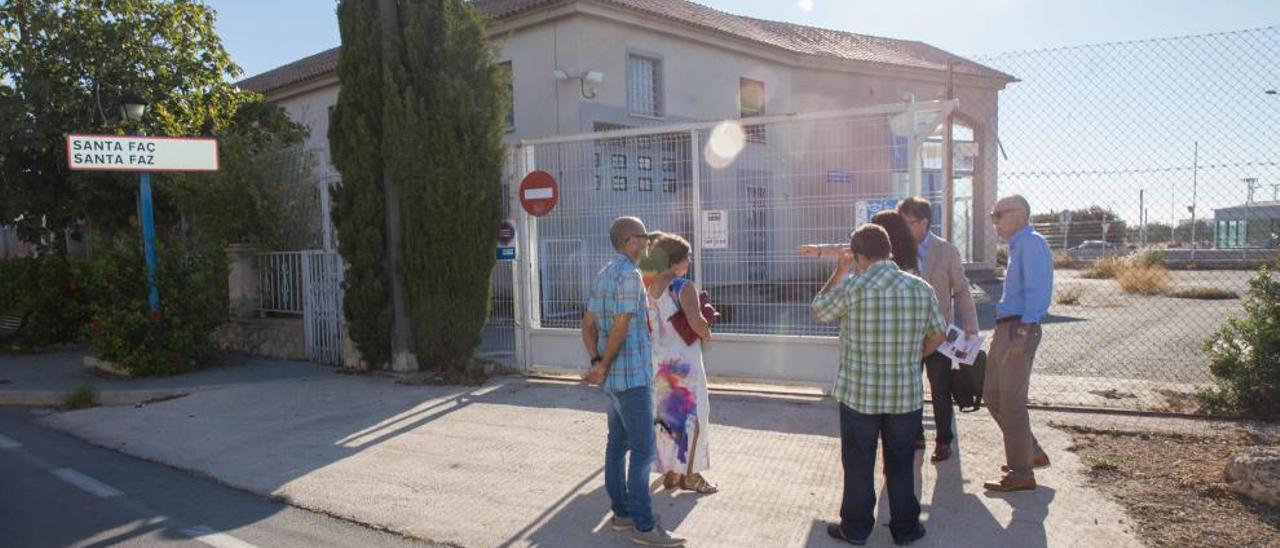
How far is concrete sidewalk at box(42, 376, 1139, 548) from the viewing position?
4578mm

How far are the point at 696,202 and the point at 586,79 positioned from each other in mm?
8842

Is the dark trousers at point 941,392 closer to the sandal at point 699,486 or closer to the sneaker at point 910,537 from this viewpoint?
the sneaker at point 910,537

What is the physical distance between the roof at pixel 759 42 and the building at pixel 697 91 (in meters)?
0.08

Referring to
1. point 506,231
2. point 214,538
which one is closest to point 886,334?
point 214,538

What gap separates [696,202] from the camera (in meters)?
8.03

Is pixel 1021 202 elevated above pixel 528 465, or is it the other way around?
pixel 1021 202

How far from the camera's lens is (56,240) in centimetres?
1605

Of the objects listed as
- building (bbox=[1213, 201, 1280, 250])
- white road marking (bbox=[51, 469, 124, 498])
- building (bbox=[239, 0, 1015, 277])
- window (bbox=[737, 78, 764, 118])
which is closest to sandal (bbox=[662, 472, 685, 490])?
building (bbox=[239, 0, 1015, 277])

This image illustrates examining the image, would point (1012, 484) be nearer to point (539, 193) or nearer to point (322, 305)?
point (539, 193)

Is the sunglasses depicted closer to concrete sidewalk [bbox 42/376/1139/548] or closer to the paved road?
concrete sidewalk [bbox 42/376/1139/548]

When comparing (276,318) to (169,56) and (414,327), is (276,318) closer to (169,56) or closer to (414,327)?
(414,327)

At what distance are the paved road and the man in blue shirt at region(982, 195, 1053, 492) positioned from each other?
3.54 metres

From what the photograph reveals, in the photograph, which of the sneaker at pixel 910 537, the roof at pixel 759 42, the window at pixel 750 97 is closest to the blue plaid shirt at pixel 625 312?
Result: the sneaker at pixel 910 537

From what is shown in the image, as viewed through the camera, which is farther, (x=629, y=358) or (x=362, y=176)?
(x=362, y=176)
